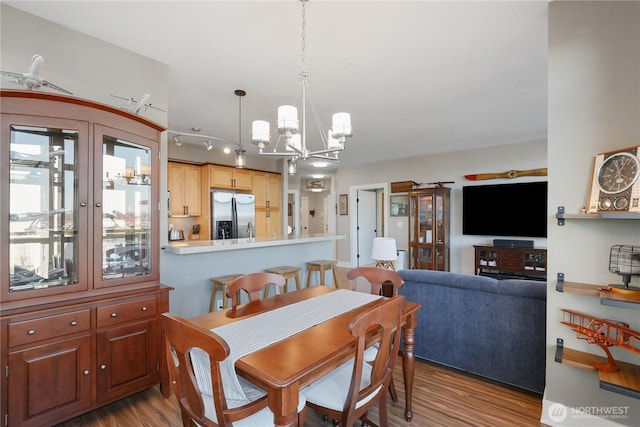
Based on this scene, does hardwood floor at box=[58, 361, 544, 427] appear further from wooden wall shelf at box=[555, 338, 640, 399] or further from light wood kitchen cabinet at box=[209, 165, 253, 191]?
light wood kitchen cabinet at box=[209, 165, 253, 191]

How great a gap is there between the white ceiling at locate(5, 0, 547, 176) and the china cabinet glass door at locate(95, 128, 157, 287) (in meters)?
0.84

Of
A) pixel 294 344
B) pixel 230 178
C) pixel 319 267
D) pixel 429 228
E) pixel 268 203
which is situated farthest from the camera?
pixel 268 203

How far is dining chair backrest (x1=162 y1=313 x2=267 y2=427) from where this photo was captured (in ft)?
3.64

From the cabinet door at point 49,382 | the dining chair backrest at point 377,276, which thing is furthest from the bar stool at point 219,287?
the dining chair backrest at point 377,276

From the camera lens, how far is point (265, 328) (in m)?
1.61

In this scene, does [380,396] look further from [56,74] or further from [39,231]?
[56,74]

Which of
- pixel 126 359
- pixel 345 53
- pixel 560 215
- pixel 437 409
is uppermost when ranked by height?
pixel 345 53

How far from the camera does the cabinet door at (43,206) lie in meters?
1.73

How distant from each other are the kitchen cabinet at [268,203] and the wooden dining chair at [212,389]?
4.90 metres

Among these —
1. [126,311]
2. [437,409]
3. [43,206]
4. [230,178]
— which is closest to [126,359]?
[126,311]

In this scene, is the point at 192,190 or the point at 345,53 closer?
the point at 345,53

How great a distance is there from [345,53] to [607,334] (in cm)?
261

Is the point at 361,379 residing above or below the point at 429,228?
below

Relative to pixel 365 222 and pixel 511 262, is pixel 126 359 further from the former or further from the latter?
pixel 365 222
